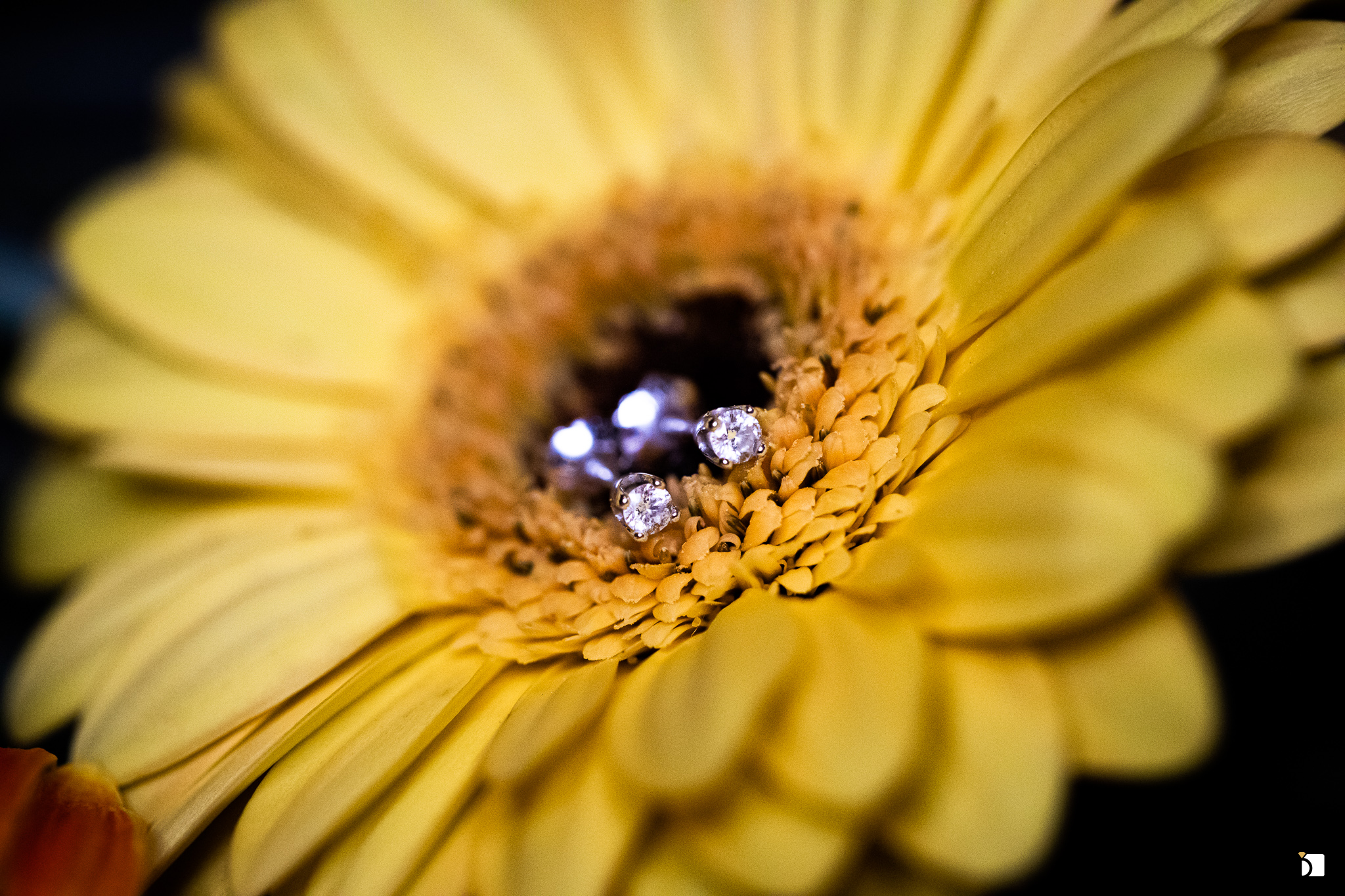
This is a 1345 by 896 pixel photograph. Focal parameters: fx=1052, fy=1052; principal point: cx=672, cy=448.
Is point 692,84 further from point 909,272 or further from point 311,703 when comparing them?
point 311,703

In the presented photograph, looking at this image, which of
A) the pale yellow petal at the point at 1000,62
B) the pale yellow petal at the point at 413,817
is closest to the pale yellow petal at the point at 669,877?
the pale yellow petal at the point at 413,817

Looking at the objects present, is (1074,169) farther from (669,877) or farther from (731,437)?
(669,877)

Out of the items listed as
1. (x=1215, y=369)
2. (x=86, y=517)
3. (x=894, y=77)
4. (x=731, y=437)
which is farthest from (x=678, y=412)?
(x=86, y=517)

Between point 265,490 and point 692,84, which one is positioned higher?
point 692,84

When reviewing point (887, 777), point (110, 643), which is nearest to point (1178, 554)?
point (887, 777)

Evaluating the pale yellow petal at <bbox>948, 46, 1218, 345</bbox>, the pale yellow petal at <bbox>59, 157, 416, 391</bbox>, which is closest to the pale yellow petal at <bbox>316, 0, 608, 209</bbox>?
the pale yellow petal at <bbox>59, 157, 416, 391</bbox>

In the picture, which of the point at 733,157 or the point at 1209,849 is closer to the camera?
the point at 1209,849
